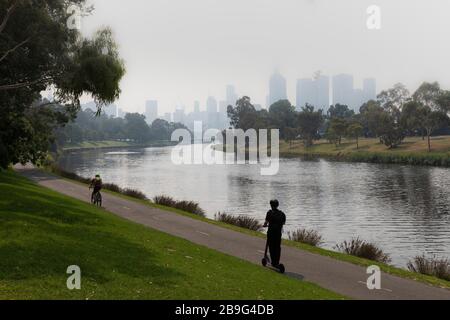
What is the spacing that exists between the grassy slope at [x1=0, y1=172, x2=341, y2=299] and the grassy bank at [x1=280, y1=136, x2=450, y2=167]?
79.8 meters


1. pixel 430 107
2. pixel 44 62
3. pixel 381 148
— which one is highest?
pixel 430 107

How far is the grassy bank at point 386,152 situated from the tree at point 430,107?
322 centimetres

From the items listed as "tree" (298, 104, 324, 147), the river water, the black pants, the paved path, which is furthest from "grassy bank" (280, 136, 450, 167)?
the black pants


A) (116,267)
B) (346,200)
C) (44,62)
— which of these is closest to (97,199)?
(44,62)

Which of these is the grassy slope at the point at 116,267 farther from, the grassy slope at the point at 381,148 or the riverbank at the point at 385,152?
the grassy slope at the point at 381,148

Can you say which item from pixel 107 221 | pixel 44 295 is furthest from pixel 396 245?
pixel 44 295

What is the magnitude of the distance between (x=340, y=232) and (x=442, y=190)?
25621 mm

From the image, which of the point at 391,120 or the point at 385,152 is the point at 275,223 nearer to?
the point at 385,152

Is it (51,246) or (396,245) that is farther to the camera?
(396,245)

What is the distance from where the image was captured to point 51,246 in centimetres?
1364

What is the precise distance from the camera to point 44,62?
27234mm

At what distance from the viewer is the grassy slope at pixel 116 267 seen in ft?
34.6

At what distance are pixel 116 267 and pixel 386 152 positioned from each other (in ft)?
341
